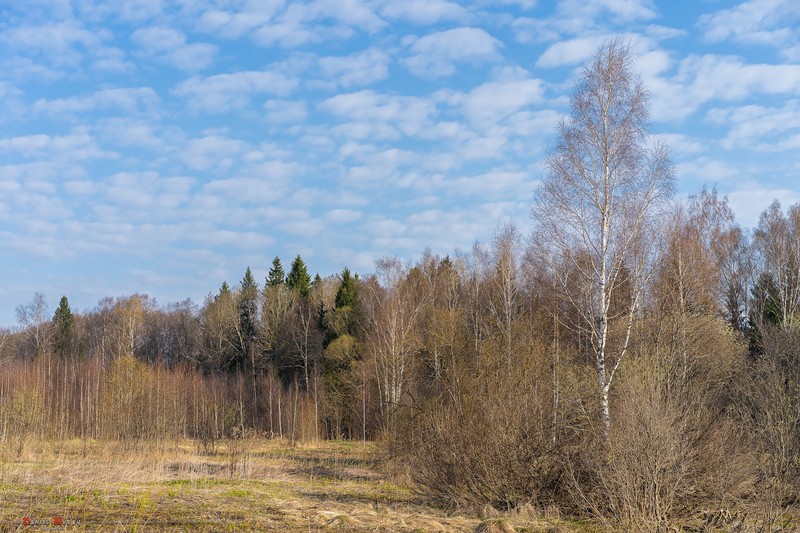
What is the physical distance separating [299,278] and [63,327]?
23011 millimetres

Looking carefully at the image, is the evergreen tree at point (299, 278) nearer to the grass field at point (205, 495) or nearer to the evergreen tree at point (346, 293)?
the evergreen tree at point (346, 293)

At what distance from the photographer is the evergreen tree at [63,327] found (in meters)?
62.0

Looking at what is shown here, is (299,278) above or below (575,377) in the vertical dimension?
above

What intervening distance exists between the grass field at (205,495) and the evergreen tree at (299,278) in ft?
99.0

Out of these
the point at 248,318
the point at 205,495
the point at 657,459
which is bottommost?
the point at 205,495

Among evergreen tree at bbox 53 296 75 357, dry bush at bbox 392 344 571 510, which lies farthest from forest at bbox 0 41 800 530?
evergreen tree at bbox 53 296 75 357

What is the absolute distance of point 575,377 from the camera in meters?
17.0

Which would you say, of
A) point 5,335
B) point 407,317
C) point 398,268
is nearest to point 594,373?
point 407,317

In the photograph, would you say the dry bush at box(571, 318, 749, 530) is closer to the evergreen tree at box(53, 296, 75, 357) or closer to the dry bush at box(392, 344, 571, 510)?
the dry bush at box(392, 344, 571, 510)

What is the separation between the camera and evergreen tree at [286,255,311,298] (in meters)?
57.5

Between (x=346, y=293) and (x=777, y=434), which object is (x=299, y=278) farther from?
(x=777, y=434)

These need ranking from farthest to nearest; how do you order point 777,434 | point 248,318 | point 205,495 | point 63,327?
point 63,327
point 248,318
point 205,495
point 777,434

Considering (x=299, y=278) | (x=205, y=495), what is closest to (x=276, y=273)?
(x=299, y=278)

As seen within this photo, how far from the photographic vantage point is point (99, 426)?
31.7 meters
